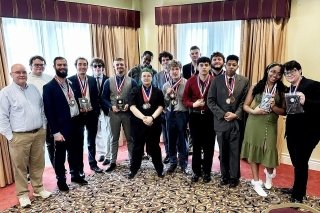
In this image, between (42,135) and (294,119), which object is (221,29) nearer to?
(294,119)

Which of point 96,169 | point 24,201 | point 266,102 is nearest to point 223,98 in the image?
point 266,102

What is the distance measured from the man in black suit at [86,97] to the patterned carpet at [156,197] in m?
0.62

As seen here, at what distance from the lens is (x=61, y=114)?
10.7ft

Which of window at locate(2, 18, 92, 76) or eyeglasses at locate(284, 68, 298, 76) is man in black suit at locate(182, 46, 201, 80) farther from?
window at locate(2, 18, 92, 76)

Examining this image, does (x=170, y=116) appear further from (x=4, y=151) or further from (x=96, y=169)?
(x=4, y=151)

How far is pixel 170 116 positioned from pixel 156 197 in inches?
41.6

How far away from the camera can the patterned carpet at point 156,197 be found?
3.05m

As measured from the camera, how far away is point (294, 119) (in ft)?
9.57

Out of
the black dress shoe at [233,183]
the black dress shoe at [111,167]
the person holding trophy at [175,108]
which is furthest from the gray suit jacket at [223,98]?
the black dress shoe at [111,167]

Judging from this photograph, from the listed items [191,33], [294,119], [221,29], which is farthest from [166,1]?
[294,119]

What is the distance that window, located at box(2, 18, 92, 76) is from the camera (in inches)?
153

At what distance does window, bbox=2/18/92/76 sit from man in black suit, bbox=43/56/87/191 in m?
1.04

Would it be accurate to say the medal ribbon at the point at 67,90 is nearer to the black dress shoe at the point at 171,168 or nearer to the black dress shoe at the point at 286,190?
the black dress shoe at the point at 171,168

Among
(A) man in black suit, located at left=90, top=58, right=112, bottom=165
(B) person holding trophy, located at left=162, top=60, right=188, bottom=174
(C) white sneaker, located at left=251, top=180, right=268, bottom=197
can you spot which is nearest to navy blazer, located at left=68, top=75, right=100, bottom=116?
(A) man in black suit, located at left=90, top=58, right=112, bottom=165
